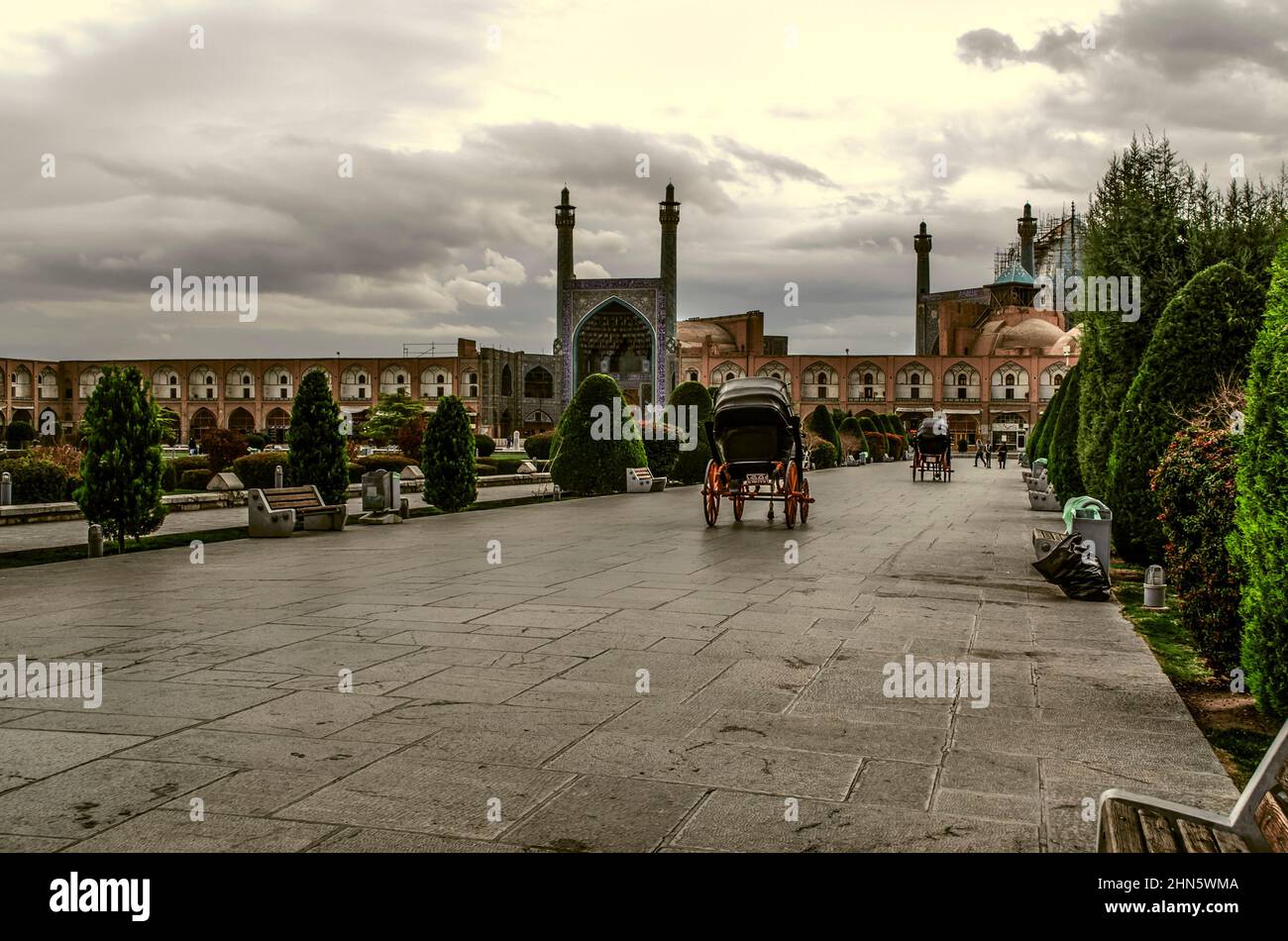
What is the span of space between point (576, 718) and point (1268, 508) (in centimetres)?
268

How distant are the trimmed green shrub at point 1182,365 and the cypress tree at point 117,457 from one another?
9.07 metres

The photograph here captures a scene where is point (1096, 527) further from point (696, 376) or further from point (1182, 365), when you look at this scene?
point (696, 376)

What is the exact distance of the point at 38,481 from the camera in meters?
15.7

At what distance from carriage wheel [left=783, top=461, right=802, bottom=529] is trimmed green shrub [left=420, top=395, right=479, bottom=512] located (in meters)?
4.78

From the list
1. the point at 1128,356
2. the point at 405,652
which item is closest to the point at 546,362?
the point at 1128,356

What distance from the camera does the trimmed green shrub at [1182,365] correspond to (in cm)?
748

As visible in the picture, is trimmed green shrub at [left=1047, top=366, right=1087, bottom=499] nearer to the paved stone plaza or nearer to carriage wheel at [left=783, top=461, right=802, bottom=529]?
carriage wheel at [left=783, top=461, right=802, bottom=529]

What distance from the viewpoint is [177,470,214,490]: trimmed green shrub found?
847 inches

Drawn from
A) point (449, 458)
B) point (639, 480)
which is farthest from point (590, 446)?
point (449, 458)

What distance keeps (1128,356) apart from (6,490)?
1497 cm

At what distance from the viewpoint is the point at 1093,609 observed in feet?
21.6

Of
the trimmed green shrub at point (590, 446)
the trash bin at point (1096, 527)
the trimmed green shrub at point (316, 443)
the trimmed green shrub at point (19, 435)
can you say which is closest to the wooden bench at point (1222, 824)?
the trash bin at point (1096, 527)
